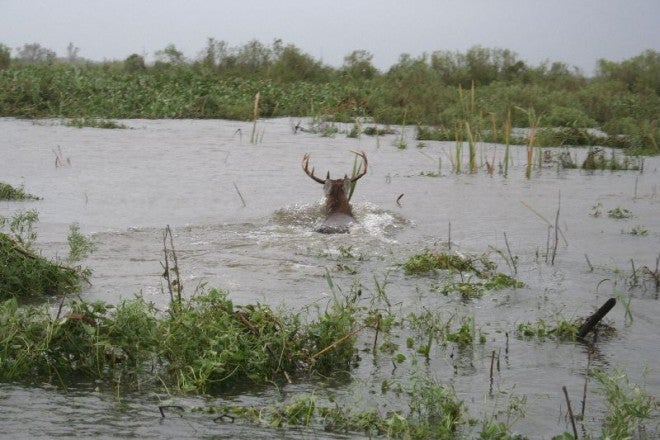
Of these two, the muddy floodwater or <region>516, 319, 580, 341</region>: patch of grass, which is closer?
the muddy floodwater

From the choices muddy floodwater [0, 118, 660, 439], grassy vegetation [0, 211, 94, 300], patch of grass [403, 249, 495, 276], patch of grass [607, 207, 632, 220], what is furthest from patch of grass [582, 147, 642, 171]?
grassy vegetation [0, 211, 94, 300]

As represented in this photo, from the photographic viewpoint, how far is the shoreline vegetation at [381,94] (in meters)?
17.3

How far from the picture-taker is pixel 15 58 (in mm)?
26031

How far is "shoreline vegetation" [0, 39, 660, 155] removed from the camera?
17281 mm

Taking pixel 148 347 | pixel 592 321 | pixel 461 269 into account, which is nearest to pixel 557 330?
pixel 592 321

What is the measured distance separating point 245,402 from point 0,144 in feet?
37.6

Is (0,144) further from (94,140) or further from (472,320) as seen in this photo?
(472,320)

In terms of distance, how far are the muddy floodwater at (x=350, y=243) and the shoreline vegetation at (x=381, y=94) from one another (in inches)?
45.3

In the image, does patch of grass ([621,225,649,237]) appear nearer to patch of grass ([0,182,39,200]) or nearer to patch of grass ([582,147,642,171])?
patch of grass ([582,147,642,171])

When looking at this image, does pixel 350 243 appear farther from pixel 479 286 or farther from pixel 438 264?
pixel 479 286

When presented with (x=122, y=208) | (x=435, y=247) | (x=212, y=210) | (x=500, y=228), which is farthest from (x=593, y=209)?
(x=122, y=208)

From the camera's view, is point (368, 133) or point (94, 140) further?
point (368, 133)

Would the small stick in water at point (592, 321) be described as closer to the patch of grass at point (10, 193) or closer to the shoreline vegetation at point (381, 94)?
the patch of grass at point (10, 193)

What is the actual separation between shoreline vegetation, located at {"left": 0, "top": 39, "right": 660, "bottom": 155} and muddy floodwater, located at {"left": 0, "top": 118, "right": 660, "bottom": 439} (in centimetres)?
115
